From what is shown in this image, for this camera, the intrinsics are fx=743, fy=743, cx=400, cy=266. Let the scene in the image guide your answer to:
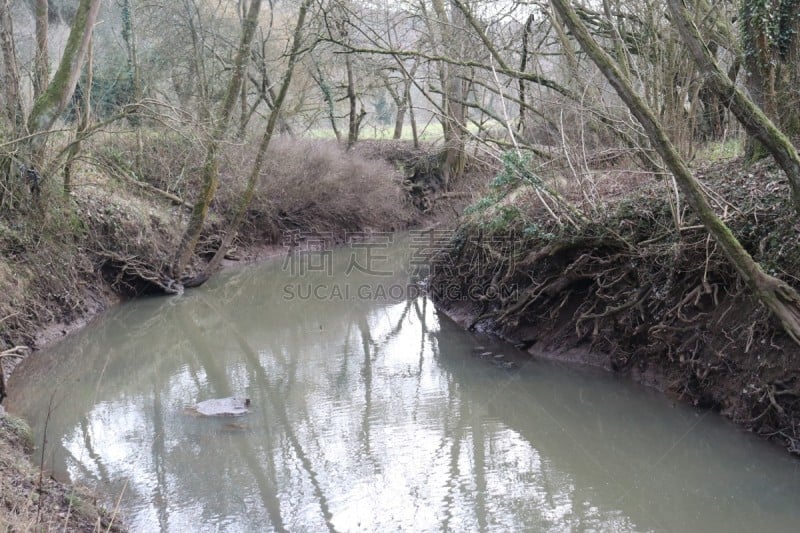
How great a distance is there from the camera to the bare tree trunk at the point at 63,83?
11719 millimetres

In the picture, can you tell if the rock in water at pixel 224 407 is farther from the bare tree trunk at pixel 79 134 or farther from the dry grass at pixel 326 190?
the dry grass at pixel 326 190

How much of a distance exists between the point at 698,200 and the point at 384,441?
13.1 ft

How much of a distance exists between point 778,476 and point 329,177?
56.2 feet

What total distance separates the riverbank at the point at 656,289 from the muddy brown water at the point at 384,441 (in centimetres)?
38

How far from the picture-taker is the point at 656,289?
29.2 ft

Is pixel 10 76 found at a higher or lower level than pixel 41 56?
lower

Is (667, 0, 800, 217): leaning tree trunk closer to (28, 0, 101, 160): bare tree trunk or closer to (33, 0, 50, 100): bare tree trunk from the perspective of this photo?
(28, 0, 101, 160): bare tree trunk

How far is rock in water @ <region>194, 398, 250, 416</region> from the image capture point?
28.7ft

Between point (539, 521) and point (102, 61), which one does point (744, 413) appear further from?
point (102, 61)

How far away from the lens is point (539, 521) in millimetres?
6188

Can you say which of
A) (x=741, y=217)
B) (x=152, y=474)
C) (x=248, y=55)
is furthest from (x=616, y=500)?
(x=248, y=55)

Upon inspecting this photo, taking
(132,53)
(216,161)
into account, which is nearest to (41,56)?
(216,161)

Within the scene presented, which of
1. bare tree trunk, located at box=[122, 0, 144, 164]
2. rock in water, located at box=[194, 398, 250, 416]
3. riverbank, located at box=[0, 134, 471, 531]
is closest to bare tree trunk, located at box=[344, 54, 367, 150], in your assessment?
riverbank, located at box=[0, 134, 471, 531]

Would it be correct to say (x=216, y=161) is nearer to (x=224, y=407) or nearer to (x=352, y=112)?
(x=224, y=407)
